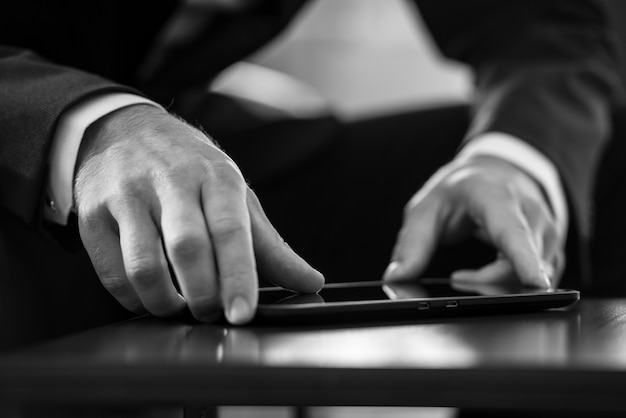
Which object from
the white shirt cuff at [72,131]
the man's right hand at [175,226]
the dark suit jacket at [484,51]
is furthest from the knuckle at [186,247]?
the dark suit jacket at [484,51]

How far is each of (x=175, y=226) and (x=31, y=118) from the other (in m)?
0.21

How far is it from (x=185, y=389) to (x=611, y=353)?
0.16m

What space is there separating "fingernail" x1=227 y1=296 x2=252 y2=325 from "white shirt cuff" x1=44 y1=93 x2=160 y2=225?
0.18m

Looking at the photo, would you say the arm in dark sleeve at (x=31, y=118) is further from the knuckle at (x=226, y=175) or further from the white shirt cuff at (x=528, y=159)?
the white shirt cuff at (x=528, y=159)

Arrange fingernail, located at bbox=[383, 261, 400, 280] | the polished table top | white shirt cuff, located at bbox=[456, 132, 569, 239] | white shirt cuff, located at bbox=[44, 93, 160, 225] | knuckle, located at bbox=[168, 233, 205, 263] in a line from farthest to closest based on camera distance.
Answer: white shirt cuff, located at bbox=[456, 132, 569, 239], fingernail, located at bbox=[383, 261, 400, 280], white shirt cuff, located at bbox=[44, 93, 160, 225], knuckle, located at bbox=[168, 233, 205, 263], the polished table top

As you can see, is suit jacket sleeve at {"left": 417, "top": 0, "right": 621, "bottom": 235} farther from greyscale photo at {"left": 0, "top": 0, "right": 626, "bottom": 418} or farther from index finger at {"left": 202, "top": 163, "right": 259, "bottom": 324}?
index finger at {"left": 202, "top": 163, "right": 259, "bottom": 324}

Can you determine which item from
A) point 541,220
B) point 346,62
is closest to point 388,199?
point 541,220

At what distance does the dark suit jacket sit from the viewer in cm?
80

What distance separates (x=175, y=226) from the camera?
34 cm

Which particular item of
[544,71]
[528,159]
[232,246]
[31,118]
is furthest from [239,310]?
[544,71]

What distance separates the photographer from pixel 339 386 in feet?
0.77

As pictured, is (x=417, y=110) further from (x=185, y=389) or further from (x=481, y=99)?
(x=185, y=389)

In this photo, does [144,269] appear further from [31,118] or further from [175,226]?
[31,118]

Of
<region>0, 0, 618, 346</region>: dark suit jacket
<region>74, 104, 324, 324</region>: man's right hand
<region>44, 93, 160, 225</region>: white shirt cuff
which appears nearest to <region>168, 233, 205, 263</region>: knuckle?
<region>74, 104, 324, 324</region>: man's right hand
